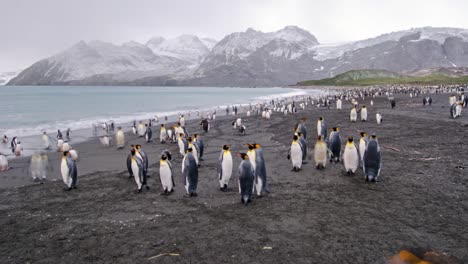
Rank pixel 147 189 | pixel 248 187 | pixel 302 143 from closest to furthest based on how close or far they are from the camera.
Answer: pixel 248 187
pixel 147 189
pixel 302 143

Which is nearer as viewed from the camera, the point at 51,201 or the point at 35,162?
the point at 51,201

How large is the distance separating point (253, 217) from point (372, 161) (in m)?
4.13

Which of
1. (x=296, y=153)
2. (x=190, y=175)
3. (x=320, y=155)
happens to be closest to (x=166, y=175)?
(x=190, y=175)

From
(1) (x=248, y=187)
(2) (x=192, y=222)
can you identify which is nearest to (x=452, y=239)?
(1) (x=248, y=187)

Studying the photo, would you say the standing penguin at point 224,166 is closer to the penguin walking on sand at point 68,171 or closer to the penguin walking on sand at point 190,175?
the penguin walking on sand at point 190,175

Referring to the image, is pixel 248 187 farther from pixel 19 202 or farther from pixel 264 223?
pixel 19 202

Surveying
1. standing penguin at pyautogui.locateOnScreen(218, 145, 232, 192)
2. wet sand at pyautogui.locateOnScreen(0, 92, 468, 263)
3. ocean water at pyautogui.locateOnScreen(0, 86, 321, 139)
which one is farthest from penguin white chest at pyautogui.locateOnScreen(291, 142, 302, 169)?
ocean water at pyautogui.locateOnScreen(0, 86, 321, 139)

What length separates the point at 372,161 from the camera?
9.42m

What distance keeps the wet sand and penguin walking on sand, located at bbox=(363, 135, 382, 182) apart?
0.32 m

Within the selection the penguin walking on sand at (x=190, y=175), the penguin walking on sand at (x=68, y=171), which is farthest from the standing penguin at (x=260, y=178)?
the penguin walking on sand at (x=68, y=171)

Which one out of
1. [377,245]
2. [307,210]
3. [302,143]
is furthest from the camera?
[302,143]

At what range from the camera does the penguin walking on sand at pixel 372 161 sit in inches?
368

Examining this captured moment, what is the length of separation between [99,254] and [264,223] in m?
3.17

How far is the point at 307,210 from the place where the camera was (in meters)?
7.61
